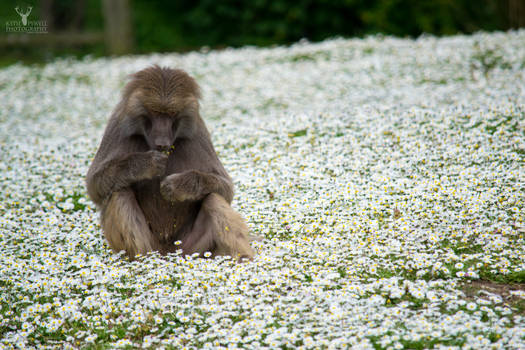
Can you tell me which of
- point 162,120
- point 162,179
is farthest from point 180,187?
point 162,120

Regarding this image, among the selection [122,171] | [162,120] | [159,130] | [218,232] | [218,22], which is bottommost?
[218,232]

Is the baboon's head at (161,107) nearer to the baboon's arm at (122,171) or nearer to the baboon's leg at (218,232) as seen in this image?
the baboon's arm at (122,171)

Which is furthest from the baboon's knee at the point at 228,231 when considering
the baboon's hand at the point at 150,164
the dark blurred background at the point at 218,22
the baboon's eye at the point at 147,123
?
the dark blurred background at the point at 218,22

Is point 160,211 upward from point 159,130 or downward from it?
downward

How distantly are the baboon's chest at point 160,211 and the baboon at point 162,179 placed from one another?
1 centimetres

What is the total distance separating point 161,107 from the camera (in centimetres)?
620

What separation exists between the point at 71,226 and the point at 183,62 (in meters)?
12.5

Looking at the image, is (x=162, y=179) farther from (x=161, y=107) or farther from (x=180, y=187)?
(x=161, y=107)

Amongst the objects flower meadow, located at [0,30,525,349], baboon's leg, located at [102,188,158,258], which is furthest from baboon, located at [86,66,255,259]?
flower meadow, located at [0,30,525,349]

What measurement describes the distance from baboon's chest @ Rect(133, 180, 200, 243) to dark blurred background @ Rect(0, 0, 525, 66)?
600 inches

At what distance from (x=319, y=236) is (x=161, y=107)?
99.1 inches

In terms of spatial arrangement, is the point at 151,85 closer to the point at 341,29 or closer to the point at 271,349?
→ the point at 271,349

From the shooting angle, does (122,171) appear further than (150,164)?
Yes

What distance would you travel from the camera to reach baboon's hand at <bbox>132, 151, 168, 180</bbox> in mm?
6238
